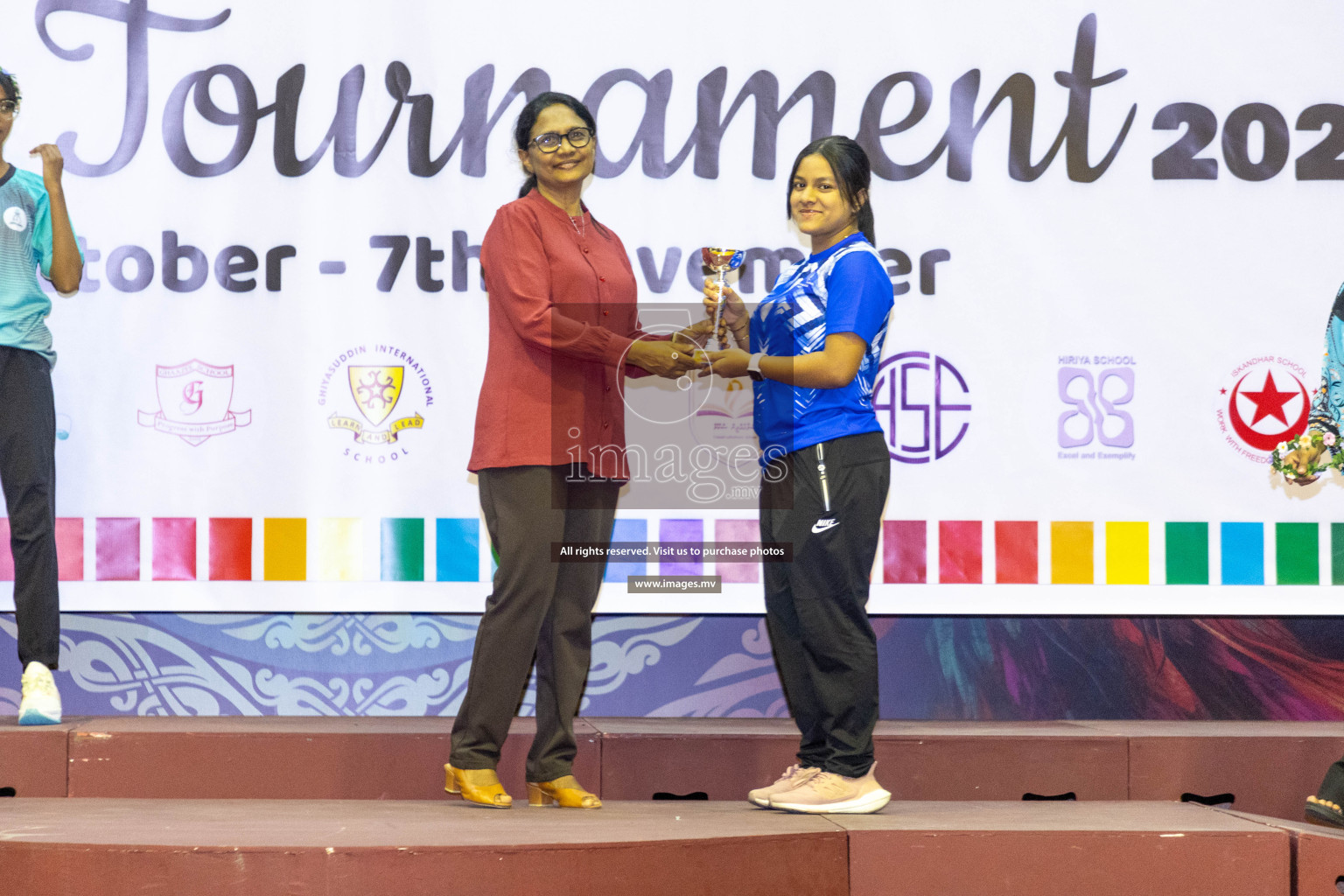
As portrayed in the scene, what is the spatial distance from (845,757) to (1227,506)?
1.74 meters

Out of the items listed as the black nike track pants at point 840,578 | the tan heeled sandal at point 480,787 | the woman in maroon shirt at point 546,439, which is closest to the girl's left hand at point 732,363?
the woman in maroon shirt at point 546,439

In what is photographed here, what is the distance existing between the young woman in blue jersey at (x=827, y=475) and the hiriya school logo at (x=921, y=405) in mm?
1034

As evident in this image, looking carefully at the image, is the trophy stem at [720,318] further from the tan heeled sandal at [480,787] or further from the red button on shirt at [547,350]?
the tan heeled sandal at [480,787]

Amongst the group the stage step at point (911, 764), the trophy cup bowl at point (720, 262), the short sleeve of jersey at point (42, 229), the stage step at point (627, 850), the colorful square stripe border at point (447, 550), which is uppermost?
the short sleeve of jersey at point (42, 229)

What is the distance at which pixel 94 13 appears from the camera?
3674mm

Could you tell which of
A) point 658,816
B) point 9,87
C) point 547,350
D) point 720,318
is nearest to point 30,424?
point 9,87

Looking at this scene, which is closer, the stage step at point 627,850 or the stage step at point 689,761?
the stage step at point 627,850

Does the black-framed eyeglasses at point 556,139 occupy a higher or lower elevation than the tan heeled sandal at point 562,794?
higher

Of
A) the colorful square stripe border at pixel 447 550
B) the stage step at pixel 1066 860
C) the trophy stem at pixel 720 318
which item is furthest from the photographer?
the colorful square stripe border at pixel 447 550

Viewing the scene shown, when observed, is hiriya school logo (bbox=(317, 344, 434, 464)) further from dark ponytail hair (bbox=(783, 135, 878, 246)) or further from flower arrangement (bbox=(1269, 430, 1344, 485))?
flower arrangement (bbox=(1269, 430, 1344, 485))

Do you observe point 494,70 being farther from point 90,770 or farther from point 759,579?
point 90,770

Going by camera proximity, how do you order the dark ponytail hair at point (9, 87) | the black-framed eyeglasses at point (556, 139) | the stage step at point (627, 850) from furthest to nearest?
the dark ponytail hair at point (9, 87), the black-framed eyeglasses at point (556, 139), the stage step at point (627, 850)

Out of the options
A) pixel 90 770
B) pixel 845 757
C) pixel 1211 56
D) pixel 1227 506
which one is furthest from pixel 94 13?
pixel 1227 506

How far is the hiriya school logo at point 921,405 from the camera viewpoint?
3662 mm
